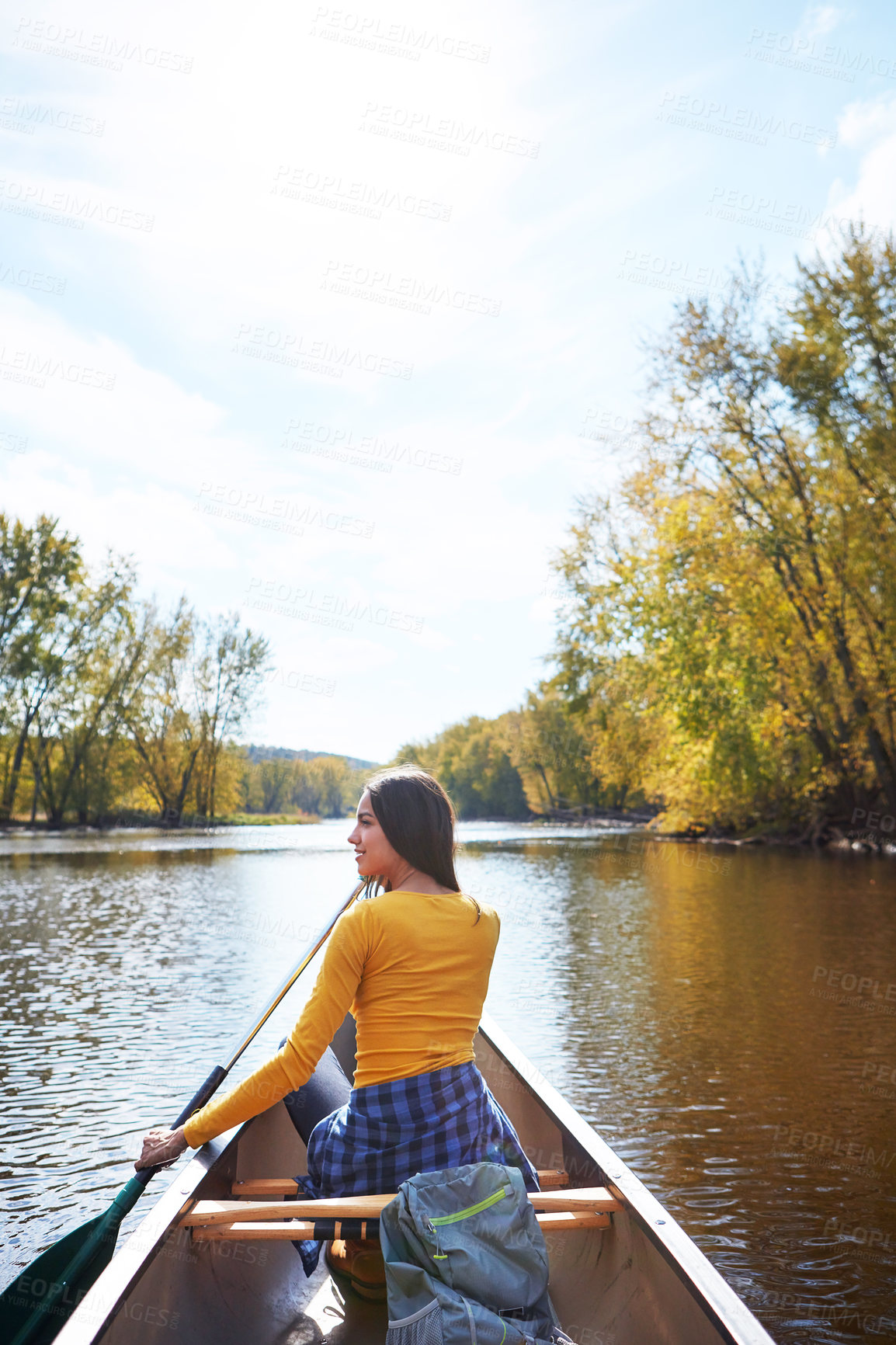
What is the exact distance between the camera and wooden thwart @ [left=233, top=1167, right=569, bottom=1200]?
2.70 meters

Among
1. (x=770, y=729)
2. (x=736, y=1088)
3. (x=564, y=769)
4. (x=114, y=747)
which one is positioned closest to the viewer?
(x=736, y=1088)

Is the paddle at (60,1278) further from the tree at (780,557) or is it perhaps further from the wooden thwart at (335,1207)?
the tree at (780,557)

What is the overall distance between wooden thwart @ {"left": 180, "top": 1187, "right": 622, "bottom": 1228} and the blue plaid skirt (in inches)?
2.4

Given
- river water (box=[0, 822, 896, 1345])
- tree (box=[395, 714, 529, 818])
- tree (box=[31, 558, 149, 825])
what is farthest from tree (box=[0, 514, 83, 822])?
tree (box=[395, 714, 529, 818])

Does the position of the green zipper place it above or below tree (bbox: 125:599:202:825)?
below

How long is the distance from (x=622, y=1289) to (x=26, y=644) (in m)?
35.2

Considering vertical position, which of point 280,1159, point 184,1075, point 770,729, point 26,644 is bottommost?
point 184,1075

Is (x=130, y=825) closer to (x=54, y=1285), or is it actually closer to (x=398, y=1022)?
(x=54, y=1285)

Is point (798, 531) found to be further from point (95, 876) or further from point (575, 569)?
point (95, 876)

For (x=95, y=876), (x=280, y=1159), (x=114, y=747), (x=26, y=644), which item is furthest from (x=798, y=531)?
(x=114, y=747)

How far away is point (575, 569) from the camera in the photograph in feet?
91.0

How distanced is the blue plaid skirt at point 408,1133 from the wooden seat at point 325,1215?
7cm

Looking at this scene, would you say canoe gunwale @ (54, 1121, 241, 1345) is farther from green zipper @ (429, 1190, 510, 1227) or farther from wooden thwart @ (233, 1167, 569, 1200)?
green zipper @ (429, 1190, 510, 1227)

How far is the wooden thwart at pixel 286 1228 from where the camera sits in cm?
216
